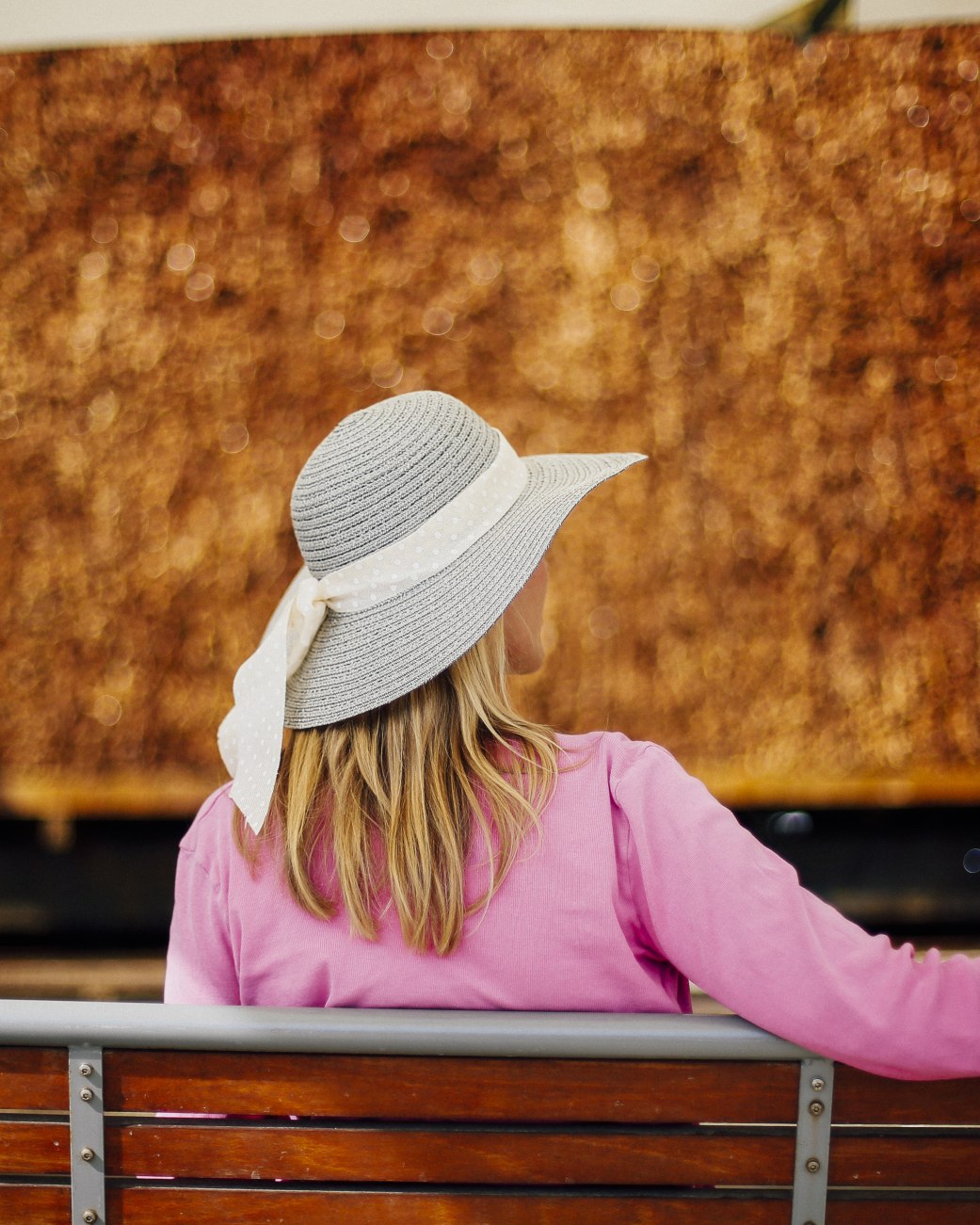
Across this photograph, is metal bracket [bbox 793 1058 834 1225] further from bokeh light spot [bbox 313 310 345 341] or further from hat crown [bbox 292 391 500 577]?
bokeh light spot [bbox 313 310 345 341]

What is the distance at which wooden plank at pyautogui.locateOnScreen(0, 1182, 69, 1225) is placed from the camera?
33.1 inches

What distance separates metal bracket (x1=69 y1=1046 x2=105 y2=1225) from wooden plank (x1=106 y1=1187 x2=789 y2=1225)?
33 mm

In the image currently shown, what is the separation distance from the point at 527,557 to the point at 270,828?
13.3 inches

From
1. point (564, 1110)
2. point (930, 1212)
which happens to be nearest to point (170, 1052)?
point (564, 1110)

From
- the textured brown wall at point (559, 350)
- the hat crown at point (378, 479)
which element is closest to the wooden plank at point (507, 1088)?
the hat crown at point (378, 479)

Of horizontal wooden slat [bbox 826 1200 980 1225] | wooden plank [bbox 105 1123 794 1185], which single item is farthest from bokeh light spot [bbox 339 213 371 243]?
horizontal wooden slat [bbox 826 1200 980 1225]

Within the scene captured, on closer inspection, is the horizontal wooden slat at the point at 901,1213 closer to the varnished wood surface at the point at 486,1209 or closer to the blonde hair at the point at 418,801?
the varnished wood surface at the point at 486,1209

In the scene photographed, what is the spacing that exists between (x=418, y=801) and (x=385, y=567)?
0.71 ft

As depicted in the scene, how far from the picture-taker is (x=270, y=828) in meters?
0.90

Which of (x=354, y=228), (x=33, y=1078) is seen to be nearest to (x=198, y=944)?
(x=33, y=1078)

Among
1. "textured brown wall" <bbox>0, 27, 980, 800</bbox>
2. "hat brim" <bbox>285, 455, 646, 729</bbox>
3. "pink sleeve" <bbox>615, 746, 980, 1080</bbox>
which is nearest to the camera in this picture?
"pink sleeve" <bbox>615, 746, 980, 1080</bbox>

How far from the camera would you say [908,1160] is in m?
0.81

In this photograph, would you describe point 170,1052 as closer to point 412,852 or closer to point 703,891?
point 412,852

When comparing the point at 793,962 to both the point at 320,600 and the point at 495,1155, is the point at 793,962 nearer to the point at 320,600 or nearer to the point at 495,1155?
the point at 495,1155
